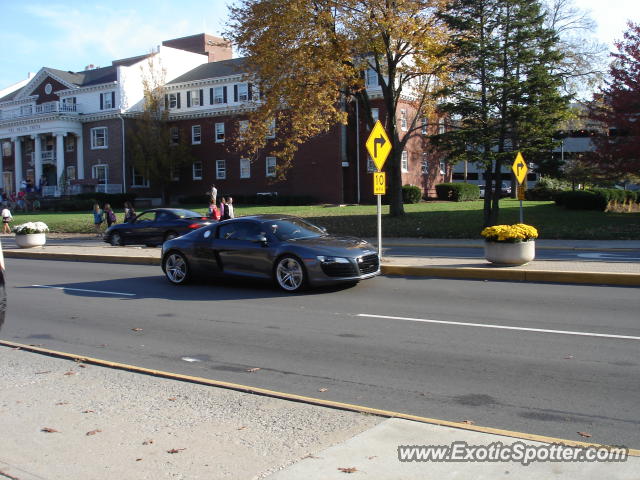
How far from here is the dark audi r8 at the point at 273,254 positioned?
10.7m

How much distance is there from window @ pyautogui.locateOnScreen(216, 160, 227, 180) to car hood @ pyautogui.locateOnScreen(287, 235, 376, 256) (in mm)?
41106

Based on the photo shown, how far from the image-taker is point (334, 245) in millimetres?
10953

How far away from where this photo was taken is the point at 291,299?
34.5 ft

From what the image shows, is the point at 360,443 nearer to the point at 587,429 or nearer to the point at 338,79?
the point at 587,429

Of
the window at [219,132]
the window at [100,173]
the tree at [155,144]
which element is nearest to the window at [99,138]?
the window at [100,173]

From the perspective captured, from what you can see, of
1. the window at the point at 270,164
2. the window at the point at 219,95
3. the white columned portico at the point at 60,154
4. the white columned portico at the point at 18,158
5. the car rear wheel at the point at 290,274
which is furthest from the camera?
the white columned portico at the point at 18,158

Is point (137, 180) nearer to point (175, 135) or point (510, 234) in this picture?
point (175, 135)

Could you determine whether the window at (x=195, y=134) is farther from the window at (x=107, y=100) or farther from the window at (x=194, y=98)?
the window at (x=107, y=100)

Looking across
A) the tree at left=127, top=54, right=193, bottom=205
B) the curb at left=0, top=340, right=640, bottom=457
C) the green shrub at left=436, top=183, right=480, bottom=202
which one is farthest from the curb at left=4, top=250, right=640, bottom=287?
the tree at left=127, top=54, right=193, bottom=205

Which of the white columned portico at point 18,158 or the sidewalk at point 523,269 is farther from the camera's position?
the white columned portico at point 18,158

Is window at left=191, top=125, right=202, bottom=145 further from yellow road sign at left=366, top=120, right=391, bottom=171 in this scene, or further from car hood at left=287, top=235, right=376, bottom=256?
car hood at left=287, top=235, right=376, bottom=256

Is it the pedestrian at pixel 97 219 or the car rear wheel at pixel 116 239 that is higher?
the pedestrian at pixel 97 219

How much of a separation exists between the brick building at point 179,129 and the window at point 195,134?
3.4 inches

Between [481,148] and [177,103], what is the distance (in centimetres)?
3816
